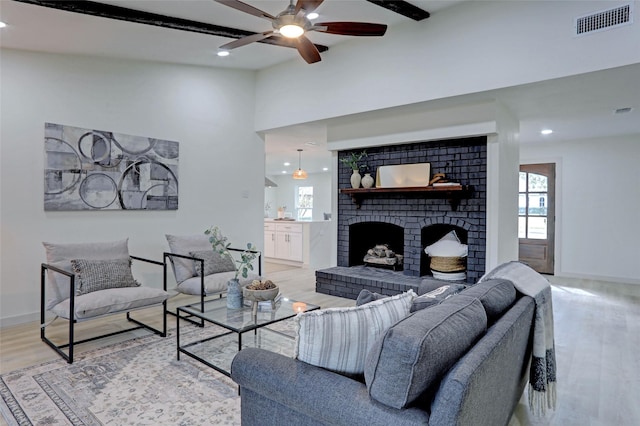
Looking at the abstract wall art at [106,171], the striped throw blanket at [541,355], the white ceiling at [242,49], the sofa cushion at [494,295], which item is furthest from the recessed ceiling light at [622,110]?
the abstract wall art at [106,171]

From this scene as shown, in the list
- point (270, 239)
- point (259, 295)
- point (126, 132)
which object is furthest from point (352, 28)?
point (270, 239)

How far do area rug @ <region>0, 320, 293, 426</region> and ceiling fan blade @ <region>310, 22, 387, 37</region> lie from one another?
8.29 feet

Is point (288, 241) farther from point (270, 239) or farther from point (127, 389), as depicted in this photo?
point (127, 389)

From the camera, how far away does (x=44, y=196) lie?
3.88 meters

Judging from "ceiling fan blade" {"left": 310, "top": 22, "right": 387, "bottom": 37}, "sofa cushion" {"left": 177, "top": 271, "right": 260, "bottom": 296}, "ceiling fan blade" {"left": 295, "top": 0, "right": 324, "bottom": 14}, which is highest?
"ceiling fan blade" {"left": 310, "top": 22, "right": 387, "bottom": 37}

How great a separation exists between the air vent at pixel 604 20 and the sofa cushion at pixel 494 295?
2419 mm

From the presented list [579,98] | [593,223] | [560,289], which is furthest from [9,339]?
[593,223]

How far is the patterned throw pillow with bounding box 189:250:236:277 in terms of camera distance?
3.94 m

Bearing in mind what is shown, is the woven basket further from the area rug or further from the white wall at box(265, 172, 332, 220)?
the white wall at box(265, 172, 332, 220)

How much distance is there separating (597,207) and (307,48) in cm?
569

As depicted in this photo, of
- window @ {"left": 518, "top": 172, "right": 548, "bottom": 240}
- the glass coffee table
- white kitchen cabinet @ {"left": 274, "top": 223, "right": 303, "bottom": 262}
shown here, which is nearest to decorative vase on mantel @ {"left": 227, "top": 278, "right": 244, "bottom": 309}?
the glass coffee table

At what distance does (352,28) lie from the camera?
118 inches

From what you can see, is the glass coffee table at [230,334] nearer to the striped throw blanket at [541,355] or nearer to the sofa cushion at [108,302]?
the sofa cushion at [108,302]

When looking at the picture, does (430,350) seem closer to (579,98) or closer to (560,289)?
(579,98)
